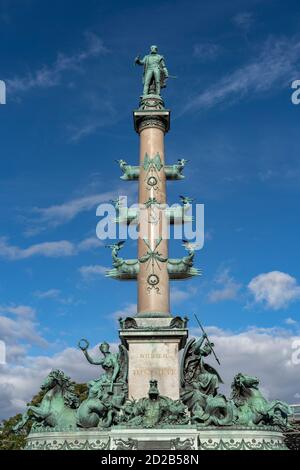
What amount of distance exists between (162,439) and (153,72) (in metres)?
19.2

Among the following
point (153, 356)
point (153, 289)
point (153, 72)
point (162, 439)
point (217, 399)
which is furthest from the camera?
point (153, 72)

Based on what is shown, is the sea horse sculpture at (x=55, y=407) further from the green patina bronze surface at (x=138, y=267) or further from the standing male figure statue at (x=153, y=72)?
the standing male figure statue at (x=153, y=72)

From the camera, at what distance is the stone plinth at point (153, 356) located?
2548 cm

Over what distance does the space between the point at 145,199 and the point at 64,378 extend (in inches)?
369

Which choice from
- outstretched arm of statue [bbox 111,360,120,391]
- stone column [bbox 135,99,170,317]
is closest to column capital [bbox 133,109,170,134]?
stone column [bbox 135,99,170,317]

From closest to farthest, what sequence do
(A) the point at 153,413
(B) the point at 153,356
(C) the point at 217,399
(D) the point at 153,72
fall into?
1. (A) the point at 153,413
2. (C) the point at 217,399
3. (B) the point at 153,356
4. (D) the point at 153,72

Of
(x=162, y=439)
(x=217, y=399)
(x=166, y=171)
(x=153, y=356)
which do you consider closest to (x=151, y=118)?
(x=166, y=171)

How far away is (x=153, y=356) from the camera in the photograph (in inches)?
1021

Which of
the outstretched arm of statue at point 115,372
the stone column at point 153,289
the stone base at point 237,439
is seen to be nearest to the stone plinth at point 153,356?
the stone column at point 153,289

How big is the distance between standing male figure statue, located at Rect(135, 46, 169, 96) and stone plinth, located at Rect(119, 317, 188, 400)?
13227mm

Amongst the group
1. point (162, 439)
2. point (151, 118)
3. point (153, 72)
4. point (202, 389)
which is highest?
point (153, 72)

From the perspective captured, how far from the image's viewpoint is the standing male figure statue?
107ft

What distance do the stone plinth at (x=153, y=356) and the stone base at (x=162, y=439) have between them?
2387 millimetres

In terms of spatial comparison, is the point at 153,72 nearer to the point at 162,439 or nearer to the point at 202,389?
the point at 202,389
